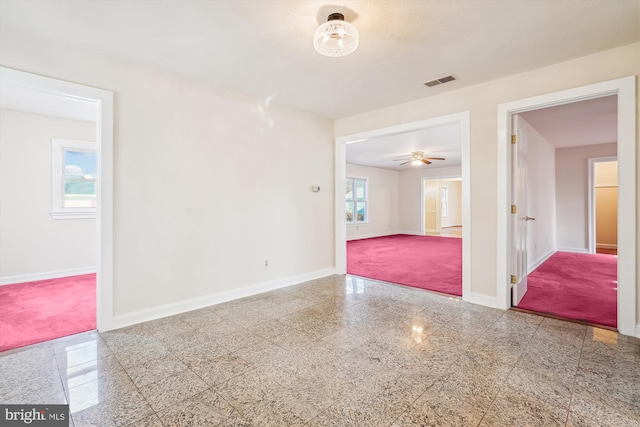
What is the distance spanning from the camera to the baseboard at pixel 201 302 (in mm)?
2941

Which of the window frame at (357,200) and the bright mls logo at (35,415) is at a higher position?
the window frame at (357,200)

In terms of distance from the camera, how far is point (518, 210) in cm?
345

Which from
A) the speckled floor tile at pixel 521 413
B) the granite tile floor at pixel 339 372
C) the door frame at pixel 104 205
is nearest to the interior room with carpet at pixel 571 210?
the granite tile floor at pixel 339 372

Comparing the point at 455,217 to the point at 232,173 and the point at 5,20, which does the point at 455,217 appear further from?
the point at 5,20

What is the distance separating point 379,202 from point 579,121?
6.40 metres

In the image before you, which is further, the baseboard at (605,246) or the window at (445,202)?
the window at (445,202)

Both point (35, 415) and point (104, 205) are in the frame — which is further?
point (104, 205)

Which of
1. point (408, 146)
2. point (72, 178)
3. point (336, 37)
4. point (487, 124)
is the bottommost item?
point (72, 178)

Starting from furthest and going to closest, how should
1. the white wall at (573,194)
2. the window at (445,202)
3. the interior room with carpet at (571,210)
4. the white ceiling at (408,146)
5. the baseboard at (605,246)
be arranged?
the window at (445,202) < the baseboard at (605,246) < the white wall at (573,194) < the white ceiling at (408,146) < the interior room with carpet at (571,210)

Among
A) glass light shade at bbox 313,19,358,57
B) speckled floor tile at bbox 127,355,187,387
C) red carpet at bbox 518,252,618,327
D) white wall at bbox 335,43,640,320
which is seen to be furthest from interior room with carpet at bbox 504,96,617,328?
speckled floor tile at bbox 127,355,187,387

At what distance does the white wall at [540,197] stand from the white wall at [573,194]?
0.26 metres

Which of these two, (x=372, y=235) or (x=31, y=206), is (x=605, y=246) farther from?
(x=31, y=206)

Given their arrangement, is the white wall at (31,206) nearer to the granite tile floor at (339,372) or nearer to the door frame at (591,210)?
the granite tile floor at (339,372)

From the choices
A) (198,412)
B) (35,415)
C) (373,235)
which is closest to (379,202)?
(373,235)
